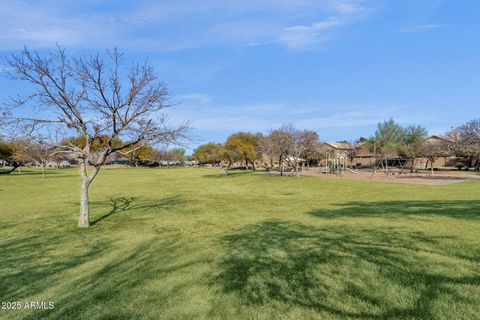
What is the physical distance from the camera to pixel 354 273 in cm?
484

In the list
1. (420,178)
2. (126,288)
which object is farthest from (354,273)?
(420,178)

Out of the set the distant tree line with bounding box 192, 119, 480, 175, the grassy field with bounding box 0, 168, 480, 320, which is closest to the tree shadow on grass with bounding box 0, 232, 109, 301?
the grassy field with bounding box 0, 168, 480, 320

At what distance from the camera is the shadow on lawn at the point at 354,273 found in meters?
3.83

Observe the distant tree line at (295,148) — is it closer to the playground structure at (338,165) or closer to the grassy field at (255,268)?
the playground structure at (338,165)

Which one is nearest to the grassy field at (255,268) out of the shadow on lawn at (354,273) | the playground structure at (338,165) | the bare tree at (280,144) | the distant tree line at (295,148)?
the shadow on lawn at (354,273)

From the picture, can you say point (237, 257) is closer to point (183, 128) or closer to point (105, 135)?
point (183, 128)

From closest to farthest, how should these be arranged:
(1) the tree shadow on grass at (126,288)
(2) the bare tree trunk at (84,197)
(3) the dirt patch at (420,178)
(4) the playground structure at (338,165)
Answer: (1) the tree shadow on grass at (126,288), (2) the bare tree trunk at (84,197), (3) the dirt patch at (420,178), (4) the playground structure at (338,165)

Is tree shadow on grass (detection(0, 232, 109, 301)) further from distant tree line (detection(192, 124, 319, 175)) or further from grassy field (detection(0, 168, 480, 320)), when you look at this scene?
distant tree line (detection(192, 124, 319, 175))

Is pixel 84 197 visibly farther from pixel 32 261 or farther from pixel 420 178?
pixel 420 178

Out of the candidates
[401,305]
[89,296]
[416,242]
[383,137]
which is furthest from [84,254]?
[383,137]

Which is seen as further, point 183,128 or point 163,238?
point 183,128

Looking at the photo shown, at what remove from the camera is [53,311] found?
419cm

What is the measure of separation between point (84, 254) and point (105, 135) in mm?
5409

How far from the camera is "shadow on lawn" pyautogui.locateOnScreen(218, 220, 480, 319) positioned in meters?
3.83
